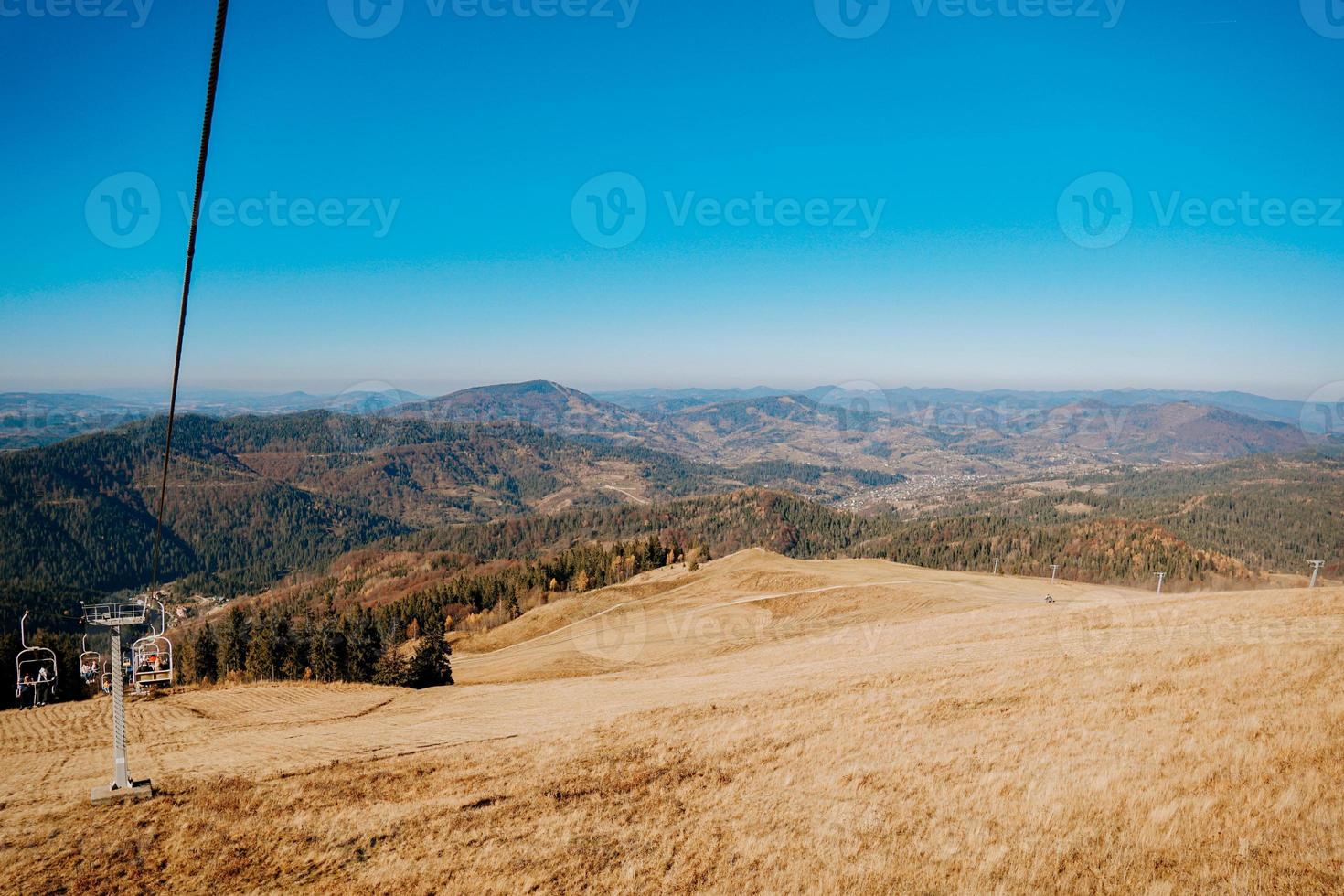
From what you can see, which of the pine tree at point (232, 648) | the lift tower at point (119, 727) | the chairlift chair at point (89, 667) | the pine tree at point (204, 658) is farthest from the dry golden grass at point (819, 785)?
the pine tree at point (204, 658)

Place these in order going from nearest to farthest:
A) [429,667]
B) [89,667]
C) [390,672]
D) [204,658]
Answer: [89,667]
[429,667]
[390,672]
[204,658]

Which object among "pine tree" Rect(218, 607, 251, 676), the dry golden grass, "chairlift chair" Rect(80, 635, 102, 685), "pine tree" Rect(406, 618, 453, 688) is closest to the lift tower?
the dry golden grass

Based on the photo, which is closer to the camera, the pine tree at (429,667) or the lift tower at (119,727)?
the lift tower at (119,727)

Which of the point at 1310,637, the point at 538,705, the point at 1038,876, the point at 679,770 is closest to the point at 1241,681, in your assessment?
the point at 1310,637

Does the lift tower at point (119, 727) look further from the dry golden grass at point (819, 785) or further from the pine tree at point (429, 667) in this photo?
the pine tree at point (429, 667)

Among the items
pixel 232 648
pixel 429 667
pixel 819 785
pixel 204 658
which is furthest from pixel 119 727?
pixel 204 658

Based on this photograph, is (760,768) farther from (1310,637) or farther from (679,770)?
(1310,637)

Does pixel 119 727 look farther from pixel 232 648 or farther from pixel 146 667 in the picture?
pixel 232 648

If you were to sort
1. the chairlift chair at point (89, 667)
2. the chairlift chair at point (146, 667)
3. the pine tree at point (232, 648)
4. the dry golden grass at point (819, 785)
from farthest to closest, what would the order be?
the pine tree at point (232, 648) < the chairlift chair at point (89, 667) < the chairlift chair at point (146, 667) < the dry golden grass at point (819, 785)

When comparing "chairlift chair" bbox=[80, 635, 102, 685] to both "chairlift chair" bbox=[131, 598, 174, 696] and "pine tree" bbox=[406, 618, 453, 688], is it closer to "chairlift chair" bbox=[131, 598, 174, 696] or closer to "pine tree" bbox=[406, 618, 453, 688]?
"chairlift chair" bbox=[131, 598, 174, 696]
